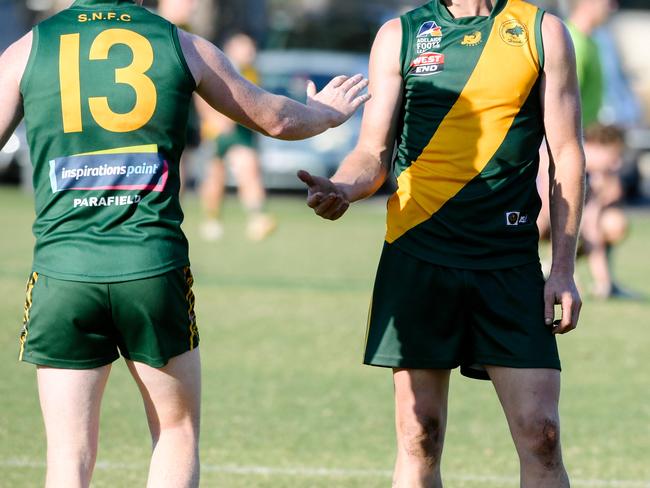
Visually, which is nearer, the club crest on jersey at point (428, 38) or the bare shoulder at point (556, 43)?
the bare shoulder at point (556, 43)

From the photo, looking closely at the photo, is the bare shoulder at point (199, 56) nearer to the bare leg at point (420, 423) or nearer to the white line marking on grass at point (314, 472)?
the bare leg at point (420, 423)

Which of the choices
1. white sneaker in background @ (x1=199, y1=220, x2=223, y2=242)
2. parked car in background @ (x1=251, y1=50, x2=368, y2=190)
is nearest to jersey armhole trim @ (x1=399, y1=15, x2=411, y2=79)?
white sneaker in background @ (x1=199, y1=220, x2=223, y2=242)

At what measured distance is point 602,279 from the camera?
11.8 meters

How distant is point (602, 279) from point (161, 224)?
8.24 m

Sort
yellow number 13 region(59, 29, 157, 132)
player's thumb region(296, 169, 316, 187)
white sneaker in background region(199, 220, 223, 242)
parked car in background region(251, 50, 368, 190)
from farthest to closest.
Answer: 1. parked car in background region(251, 50, 368, 190)
2. white sneaker in background region(199, 220, 223, 242)
3. player's thumb region(296, 169, 316, 187)
4. yellow number 13 region(59, 29, 157, 132)

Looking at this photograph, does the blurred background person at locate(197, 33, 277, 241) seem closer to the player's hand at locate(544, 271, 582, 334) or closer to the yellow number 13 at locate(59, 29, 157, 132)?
the player's hand at locate(544, 271, 582, 334)

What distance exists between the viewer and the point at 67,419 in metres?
4.17

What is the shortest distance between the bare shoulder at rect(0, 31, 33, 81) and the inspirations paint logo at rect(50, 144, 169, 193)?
302mm

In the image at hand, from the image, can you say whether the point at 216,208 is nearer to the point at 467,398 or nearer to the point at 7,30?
the point at 467,398

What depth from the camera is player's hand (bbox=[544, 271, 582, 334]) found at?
4535mm

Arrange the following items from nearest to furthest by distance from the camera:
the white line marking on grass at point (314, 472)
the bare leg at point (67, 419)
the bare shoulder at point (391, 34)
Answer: the bare leg at point (67, 419)
the bare shoulder at point (391, 34)
the white line marking on grass at point (314, 472)

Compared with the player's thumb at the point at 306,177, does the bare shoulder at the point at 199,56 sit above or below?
above

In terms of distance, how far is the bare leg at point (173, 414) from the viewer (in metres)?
4.24

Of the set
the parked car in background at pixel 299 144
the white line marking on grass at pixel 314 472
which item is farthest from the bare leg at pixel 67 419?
the parked car in background at pixel 299 144
